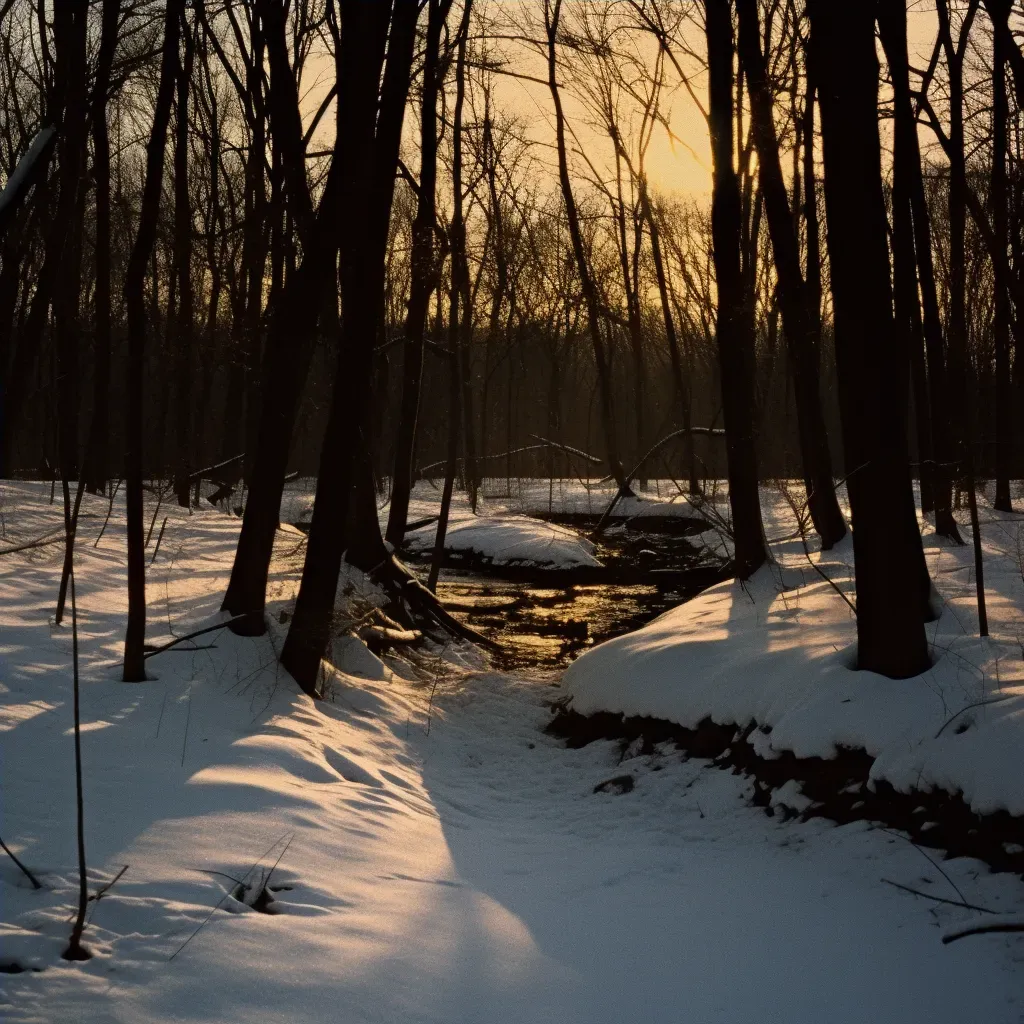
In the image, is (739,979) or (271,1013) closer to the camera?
(271,1013)

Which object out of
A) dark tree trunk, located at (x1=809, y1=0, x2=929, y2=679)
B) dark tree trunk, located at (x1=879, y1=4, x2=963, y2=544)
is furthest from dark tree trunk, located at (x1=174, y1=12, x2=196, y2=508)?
dark tree trunk, located at (x1=879, y1=4, x2=963, y2=544)

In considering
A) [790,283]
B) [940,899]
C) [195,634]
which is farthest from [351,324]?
[790,283]

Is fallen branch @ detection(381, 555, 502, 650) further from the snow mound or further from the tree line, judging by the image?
the snow mound

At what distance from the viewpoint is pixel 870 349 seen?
5.94m

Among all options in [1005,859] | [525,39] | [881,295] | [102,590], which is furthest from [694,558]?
[1005,859]

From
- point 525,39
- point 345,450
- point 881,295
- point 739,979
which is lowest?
point 739,979

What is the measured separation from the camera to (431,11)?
11.2 metres

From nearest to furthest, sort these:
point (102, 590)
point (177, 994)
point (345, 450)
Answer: point (177, 994)
point (345, 450)
point (102, 590)

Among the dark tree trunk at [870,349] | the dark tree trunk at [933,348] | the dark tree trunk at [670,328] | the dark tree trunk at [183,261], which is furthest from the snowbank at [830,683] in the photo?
the dark tree trunk at [670,328]

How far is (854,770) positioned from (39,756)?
4.23 meters

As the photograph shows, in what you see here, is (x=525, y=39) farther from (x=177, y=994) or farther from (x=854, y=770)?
(x=177, y=994)

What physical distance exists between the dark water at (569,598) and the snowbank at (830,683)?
6.90ft

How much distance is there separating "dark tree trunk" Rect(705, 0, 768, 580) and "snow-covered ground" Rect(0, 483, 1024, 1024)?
12.6ft

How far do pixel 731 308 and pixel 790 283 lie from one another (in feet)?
7.28
